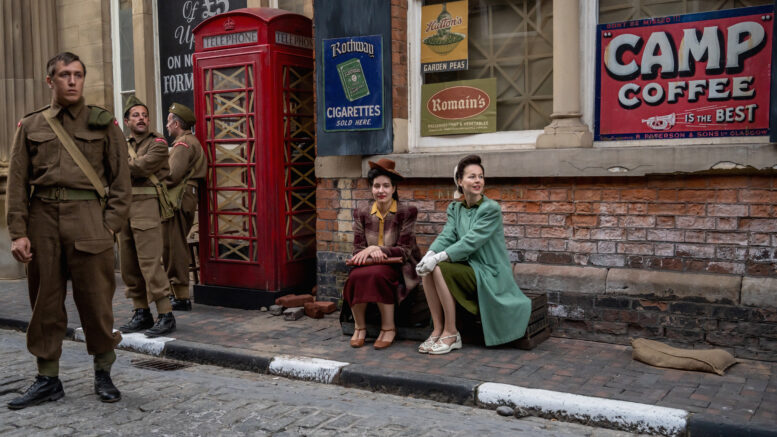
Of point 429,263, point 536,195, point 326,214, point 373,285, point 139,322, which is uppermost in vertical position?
point 536,195

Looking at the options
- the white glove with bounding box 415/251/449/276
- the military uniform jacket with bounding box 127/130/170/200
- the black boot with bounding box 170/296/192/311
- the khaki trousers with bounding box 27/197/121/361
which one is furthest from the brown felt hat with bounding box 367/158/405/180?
the black boot with bounding box 170/296/192/311

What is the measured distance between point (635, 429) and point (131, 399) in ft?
10.1

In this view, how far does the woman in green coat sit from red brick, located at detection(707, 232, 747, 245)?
1.44 meters

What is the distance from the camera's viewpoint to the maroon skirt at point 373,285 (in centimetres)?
587

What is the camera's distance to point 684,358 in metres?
5.07

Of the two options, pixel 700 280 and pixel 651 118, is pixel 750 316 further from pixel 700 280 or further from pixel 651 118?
pixel 651 118

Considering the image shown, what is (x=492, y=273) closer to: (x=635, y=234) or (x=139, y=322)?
(x=635, y=234)

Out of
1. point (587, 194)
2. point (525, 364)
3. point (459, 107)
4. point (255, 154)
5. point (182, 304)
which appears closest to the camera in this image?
point (525, 364)

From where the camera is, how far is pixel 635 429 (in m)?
4.16

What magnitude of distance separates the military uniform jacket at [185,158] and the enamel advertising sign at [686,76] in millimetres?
3932

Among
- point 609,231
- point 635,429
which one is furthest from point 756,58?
point 635,429

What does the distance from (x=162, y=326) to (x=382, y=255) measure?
83.5 inches

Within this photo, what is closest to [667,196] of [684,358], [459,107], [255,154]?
[684,358]

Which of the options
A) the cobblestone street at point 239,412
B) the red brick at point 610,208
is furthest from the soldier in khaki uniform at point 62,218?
the red brick at point 610,208
